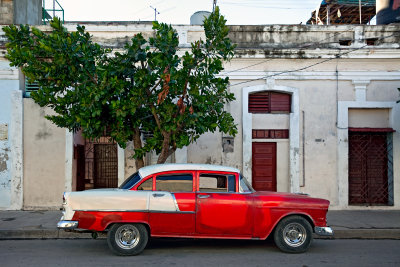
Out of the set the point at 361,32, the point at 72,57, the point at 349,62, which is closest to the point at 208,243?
the point at 72,57

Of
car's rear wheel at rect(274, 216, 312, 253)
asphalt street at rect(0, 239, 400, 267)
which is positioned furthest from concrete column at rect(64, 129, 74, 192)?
car's rear wheel at rect(274, 216, 312, 253)

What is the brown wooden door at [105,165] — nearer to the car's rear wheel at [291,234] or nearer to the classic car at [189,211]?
the classic car at [189,211]

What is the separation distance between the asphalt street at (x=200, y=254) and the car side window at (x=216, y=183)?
1.12 metres

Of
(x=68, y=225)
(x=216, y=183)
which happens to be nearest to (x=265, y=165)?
(x=216, y=183)

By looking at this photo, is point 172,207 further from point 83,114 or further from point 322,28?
point 322,28

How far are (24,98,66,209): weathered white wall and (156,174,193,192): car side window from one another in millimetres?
5837

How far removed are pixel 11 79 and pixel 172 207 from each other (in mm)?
7534

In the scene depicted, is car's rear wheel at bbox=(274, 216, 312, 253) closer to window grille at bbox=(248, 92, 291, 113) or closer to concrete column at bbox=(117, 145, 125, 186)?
window grille at bbox=(248, 92, 291, 113)

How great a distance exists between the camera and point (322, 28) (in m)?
12.5

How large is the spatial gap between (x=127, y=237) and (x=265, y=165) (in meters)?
6.39

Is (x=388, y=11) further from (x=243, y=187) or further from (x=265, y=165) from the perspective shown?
(x=243, y=187)

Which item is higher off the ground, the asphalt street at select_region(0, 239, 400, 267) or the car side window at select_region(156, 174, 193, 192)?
the car side window at select_region(156, 174, 193, 192)

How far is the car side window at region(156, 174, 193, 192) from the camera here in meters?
7.11

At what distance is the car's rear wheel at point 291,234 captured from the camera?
7.16 m
